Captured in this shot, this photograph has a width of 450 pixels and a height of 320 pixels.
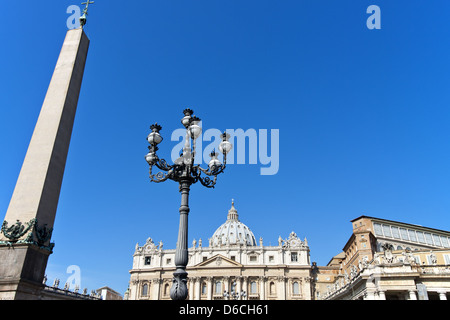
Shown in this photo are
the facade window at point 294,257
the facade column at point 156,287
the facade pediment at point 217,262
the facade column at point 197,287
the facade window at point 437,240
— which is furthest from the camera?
the facade window at point 294,257

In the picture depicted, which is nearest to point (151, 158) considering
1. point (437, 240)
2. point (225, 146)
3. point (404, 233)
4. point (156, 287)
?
point (225, 146)

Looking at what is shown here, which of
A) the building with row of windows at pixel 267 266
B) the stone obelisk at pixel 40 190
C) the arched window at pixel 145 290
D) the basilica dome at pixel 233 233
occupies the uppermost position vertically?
the basilica dome at pixel 233 233

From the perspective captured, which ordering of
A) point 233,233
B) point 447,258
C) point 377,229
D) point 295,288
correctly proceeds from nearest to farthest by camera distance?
point 447,258 → point 377,229 → point 295,288 → point 233,233

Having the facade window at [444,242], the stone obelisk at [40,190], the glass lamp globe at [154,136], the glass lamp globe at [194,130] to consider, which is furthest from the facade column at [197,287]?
the glass lamp globe at [194,130]

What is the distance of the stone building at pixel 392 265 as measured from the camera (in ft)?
74.7

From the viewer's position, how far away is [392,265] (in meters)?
23.3

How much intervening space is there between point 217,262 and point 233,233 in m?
33.2

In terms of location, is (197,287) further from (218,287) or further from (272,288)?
(272,288)

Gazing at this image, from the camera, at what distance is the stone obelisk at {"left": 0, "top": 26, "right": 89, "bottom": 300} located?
27.0ft

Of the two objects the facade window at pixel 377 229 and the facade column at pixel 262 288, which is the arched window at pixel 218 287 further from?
the facade window at pixel 377 229

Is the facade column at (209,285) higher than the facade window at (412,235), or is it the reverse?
the facade window at (412,235)
